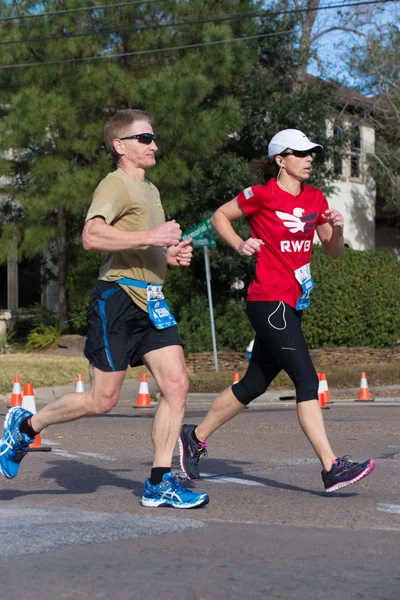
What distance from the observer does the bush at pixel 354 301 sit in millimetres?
25312

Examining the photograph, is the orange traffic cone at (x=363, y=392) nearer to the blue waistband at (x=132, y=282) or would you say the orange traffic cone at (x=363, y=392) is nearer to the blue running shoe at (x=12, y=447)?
the blue running shoe at (x=12, y=447)

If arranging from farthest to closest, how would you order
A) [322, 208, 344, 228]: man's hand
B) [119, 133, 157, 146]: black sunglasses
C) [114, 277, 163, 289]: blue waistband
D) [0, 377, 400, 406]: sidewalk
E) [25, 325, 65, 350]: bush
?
[25, 325, 65, 350]: bush, [0, 377, 400, 406]: sidewalk, [322, 208, 344, 228]: man's hand, [119, 133, 157, 146]: black sunglasses, [114, 277, 163, 289]: blue waistband

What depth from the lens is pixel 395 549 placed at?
4.73 meters

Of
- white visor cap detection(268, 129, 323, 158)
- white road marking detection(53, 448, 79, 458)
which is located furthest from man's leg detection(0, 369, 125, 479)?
white road marking detection(53, 448, 79, 458)

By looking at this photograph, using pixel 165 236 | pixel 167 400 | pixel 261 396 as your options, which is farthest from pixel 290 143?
pixel 261 396

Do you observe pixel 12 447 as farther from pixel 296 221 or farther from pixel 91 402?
pixel 296 221

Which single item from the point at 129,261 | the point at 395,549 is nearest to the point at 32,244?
the point at 129,261

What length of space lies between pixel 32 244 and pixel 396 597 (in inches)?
808

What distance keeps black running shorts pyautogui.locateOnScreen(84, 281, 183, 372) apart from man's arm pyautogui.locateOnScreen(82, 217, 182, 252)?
12.0 inches

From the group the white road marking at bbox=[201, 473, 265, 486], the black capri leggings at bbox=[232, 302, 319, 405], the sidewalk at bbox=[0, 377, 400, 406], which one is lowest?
the sidewalk at bbox=[0, 377, 400, 406]

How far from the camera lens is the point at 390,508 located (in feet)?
19.2

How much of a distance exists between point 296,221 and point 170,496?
69.6 inches

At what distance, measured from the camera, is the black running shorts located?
6.04 metres

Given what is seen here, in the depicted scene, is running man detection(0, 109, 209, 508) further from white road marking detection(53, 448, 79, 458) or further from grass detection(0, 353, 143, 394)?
grass detection(0, 353, 143, 394)
